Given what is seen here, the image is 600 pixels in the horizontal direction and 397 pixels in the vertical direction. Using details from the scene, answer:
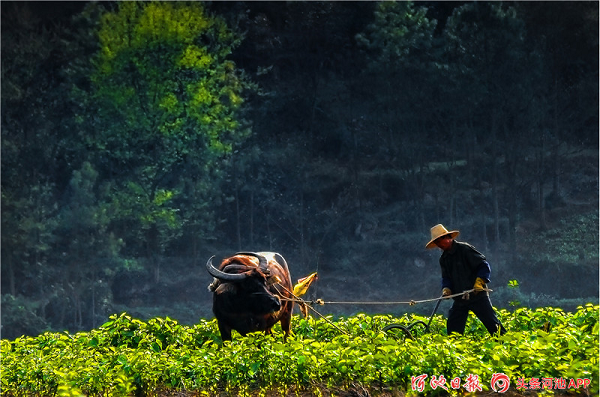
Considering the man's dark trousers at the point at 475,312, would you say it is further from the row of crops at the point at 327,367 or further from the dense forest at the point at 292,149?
the dense forest at the point at 292,149

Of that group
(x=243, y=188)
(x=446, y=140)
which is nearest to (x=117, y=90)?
(x=243, y=188)

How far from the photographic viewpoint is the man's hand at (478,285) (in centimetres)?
1232

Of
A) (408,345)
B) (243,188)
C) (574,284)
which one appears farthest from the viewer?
(243,188)

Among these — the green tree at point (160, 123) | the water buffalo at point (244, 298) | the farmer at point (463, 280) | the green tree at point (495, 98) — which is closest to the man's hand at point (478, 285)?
the farmer at point (463, 280)

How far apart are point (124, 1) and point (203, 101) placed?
511 cm

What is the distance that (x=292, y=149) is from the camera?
3769cm

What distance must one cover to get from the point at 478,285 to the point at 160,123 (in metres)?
24.4

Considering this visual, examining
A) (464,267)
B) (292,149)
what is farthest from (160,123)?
(464,267)

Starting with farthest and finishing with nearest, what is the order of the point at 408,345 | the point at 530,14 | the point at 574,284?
the point at 530,14
the point at 574,284
the point at 408,345

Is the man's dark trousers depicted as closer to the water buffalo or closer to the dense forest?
the water buffalo

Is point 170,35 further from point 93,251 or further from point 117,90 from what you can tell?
point 93,251

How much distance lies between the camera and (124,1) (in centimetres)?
3681

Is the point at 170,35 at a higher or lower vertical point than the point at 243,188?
higher

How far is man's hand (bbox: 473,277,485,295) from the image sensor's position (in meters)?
12.3
